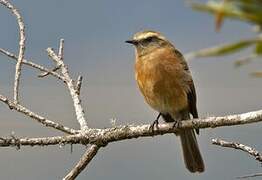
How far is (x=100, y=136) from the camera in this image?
3.05 m

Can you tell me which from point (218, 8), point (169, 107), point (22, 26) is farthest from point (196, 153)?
point (218, 8)

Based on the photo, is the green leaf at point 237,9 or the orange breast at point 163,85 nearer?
the green leaf at point 237,9

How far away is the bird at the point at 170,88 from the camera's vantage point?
432 centimetres

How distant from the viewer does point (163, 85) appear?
4301 mm

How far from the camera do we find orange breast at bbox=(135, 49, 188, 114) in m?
4.30

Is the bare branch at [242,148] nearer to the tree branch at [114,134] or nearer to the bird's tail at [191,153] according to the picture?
the tree branch at [114,134]

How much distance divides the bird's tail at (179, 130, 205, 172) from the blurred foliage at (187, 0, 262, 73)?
4.35m

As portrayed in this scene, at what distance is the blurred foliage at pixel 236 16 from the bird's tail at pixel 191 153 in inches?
171

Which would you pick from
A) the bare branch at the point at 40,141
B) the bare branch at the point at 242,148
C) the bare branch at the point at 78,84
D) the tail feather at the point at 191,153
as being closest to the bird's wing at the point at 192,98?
the tail feather at the point at 191,153

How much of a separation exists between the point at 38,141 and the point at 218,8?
2.49 m

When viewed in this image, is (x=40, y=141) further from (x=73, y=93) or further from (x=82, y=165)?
(x=73, y=93)

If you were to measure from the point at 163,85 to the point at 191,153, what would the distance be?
0.78 m

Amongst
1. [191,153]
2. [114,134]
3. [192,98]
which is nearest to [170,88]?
[192,98]

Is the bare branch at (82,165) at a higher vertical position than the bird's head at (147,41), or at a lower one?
lower
